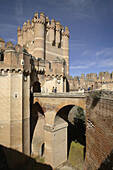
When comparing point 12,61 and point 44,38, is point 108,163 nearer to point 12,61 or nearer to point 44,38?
point 12,61

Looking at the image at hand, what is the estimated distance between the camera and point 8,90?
466 inches

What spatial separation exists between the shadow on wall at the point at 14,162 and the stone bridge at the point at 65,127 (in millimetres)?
1721

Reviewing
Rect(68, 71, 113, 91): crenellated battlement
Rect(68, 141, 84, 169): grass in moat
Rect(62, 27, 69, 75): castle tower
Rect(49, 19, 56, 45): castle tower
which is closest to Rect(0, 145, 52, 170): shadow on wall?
Rect(68, 141, 84, 169): grass in moat

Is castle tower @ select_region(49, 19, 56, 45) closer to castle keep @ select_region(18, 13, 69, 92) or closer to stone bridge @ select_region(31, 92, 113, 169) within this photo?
castle keep @ select_region(18, 13, 69, 92)

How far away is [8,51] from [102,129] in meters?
12.0

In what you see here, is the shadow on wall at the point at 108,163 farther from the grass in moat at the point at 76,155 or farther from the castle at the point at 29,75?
the castle at the point at 29,75

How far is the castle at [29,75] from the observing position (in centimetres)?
1189

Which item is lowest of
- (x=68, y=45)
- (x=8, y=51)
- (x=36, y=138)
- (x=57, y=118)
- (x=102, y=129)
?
(x=36, y=138)

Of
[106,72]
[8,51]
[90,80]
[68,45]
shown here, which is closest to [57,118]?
[8,51]

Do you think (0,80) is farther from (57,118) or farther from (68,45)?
(68,45)

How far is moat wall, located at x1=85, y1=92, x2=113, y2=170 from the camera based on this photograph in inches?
220

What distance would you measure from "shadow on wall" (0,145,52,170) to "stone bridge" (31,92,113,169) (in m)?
1.72

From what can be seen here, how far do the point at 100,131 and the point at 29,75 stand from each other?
33.4 feet

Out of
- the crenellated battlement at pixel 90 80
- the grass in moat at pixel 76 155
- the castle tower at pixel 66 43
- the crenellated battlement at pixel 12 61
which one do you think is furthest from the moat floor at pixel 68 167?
the castle tower at pixel 66 43
